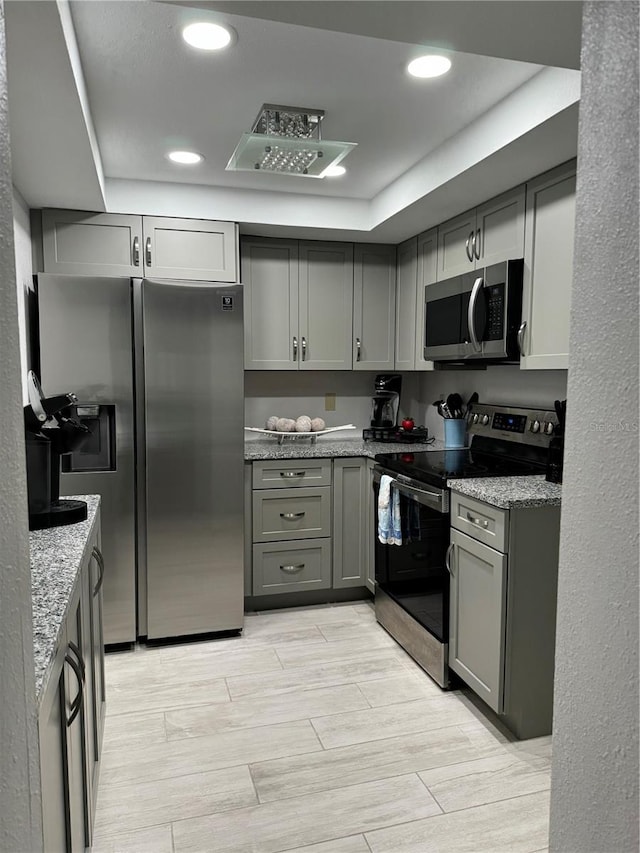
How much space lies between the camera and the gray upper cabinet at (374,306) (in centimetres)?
397

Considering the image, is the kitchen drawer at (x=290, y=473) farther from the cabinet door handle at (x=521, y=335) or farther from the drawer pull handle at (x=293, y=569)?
the cabinet door handle at (x=521, y=335)

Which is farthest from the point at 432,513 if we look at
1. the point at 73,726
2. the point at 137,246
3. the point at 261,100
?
the point at 137,246

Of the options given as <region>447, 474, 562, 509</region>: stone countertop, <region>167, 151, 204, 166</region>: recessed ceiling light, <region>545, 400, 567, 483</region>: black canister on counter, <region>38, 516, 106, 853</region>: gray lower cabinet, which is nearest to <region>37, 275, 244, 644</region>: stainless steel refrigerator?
<region>167, 151, 204, 166</region>: recessed ceiling light

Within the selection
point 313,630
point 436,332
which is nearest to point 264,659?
point 313,630

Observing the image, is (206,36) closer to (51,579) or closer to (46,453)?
(46,453)

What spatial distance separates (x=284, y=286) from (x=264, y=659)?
218cm

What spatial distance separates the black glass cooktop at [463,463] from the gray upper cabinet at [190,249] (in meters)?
1.38

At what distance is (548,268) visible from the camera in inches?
99.5

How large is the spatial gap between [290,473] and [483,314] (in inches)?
54.7

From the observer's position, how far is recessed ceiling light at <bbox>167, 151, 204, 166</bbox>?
281 cm

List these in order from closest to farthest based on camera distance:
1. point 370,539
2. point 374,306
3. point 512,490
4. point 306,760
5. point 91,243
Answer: point 306,760, point 512,490, point 91,243, point 370,539, point 374,306

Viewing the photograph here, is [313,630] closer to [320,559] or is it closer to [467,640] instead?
[320,559]

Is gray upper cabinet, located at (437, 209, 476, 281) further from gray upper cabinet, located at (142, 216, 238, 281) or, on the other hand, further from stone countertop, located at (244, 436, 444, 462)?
gray upper cabinet, located at (142, 216, 238, 281)

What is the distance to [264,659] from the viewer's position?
301cm
